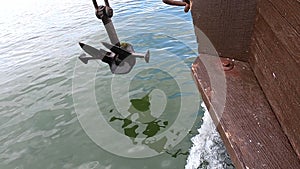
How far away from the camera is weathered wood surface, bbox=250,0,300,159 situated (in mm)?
1207

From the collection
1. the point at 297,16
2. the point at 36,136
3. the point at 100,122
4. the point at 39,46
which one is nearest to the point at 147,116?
the point at 100,122

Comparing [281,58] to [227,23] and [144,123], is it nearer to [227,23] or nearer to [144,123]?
[227,23]

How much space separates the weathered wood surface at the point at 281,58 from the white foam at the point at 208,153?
6.24 feet

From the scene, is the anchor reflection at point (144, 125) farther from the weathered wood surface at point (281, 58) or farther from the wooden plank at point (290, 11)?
the wooden plank at point (290, 11)

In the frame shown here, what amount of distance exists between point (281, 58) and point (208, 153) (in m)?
2.36

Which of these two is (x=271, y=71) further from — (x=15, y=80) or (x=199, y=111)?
(x=15, y=80)

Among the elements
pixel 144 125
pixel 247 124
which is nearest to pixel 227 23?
pixel 247 124

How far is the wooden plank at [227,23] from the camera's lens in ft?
5.56

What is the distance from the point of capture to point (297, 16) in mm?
1175

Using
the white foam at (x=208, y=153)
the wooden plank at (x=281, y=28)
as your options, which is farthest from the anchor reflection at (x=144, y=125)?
the wooden plank at (x=281, y=28)

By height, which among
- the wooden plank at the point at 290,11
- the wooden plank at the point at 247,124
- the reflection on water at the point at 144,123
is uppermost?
the wooden plank at the point at 290,11

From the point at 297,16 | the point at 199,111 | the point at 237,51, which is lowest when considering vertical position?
the point at 199,111

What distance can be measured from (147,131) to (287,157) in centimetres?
302

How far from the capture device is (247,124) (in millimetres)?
1510
